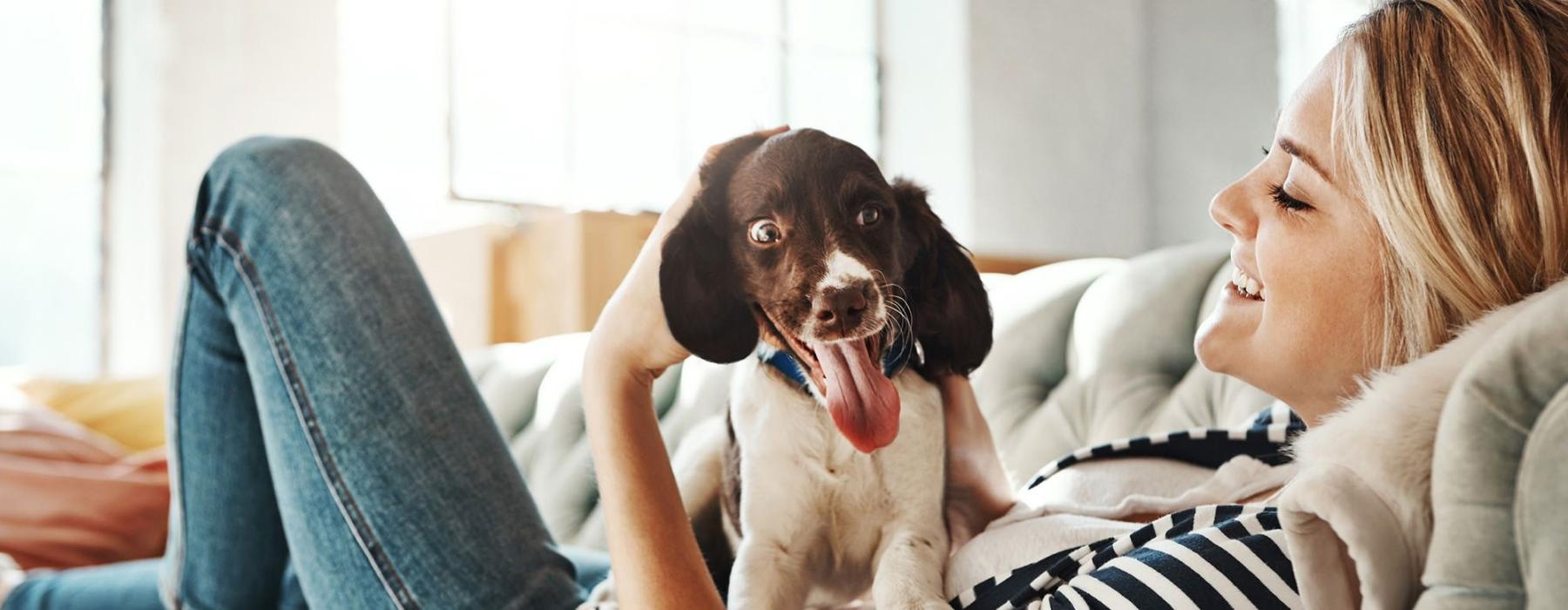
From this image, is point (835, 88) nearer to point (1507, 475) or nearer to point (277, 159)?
point (277, 159)

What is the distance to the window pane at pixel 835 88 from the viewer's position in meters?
2.79

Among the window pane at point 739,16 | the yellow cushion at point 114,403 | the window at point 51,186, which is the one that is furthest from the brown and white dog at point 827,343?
the window at point 51,186

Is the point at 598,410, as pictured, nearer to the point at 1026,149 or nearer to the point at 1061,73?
the point at 1061,73

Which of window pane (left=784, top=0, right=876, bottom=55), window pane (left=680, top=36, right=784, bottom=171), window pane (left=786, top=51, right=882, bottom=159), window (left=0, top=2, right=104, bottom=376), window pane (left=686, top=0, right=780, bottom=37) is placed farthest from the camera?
window pane (left=686, top=0, right=780, bottom=37)

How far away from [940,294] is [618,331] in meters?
0.24

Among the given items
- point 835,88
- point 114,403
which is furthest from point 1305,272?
point 114,403

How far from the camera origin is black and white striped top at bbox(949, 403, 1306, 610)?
631 millimetres

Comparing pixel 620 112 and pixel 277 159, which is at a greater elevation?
pixel 620 112

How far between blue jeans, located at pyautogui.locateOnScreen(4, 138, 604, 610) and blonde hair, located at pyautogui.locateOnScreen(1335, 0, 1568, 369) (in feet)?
2.38

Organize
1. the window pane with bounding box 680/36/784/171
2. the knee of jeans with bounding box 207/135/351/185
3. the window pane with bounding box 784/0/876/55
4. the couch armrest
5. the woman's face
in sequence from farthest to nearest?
the window pane with bounding box 784/0/876/55
the window pane with bounding box 680/36/784/171
the knee of jeans with bounding box 207/135/351/185
the woman's face
the couch armrest

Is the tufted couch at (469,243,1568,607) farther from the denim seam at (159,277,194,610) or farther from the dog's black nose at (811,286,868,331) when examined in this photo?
the denim seam at (159,277,194,610)

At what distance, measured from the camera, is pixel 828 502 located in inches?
28.5

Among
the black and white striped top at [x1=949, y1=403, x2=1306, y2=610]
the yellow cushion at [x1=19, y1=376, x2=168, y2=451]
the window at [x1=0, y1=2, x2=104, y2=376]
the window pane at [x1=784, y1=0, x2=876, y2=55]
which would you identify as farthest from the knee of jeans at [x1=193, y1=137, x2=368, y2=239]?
the window at [x1=0, y1=2, x2=104, y2=376]

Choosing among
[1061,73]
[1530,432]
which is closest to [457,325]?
[1061,73]
